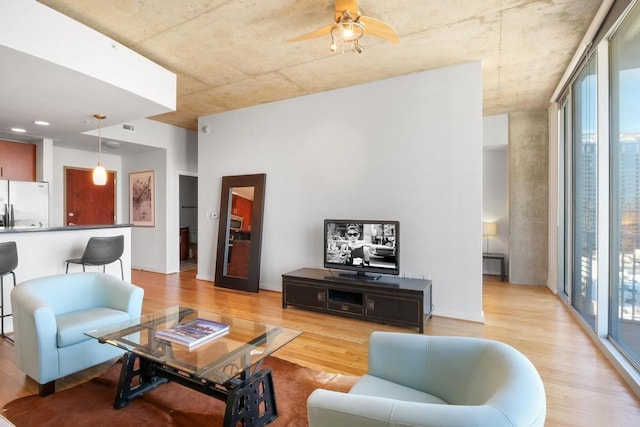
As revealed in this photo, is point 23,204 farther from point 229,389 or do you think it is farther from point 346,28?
point 346,28

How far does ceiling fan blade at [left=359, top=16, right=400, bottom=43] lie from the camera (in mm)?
2535

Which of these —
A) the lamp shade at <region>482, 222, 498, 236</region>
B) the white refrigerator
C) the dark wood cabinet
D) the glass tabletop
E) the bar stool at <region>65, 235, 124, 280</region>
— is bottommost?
the glass tabletop

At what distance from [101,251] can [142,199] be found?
133 inches

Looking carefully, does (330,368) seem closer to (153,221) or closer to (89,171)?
(153,221)

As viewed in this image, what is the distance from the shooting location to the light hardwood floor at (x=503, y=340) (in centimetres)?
218

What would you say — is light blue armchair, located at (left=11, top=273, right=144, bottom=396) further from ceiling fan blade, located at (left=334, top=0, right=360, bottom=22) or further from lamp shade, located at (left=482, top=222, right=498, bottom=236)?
lamp shade, located at (left=482, top=222, right=498, bottom=236)

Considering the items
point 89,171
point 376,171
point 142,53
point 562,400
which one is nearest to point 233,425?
point 562,400

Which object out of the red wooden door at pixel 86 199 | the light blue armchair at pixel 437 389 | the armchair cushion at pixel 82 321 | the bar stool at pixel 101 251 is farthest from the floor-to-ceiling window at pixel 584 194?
the red wooden door at pixel 86 199

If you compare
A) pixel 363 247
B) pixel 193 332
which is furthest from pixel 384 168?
pixel 193 332

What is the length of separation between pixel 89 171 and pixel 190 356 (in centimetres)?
663

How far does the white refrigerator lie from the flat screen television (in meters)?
4.70

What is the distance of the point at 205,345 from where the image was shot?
Result: 2.02 meters

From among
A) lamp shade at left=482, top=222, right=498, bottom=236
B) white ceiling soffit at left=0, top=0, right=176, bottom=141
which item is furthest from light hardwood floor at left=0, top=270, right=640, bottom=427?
white ceiling soffit at left=0, top=0, right=176, bottom=141

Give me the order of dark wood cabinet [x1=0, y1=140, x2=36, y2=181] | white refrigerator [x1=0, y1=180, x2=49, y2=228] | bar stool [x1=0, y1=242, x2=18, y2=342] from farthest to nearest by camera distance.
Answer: dark wood cabinet [x1=0, y1=140, x2=36, y2=181] → white refrigerator [x1=0, y1=180, x2=49, y2=228] → bar stool [x1=0, y1=242, x2=18, y2=342]
